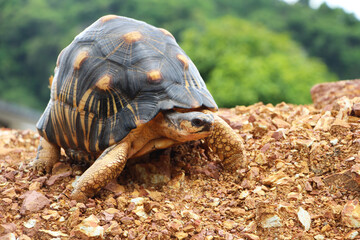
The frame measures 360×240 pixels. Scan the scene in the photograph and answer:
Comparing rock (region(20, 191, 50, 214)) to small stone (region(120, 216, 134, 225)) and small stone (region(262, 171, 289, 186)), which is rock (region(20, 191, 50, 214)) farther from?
small stone (region(262, 171, 289, 186))

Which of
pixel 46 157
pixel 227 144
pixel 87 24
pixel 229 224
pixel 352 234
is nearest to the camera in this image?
pixel 352 234

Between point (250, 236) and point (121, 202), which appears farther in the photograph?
point (121, 202)

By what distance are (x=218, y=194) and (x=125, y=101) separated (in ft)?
2.99

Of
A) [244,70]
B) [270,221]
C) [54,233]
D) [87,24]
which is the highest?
[270,221]

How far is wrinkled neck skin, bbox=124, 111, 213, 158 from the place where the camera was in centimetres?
253

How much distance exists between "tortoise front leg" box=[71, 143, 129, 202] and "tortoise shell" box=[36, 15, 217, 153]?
116mm

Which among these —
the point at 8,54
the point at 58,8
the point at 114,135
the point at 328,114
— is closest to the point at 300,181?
the point at 328,114

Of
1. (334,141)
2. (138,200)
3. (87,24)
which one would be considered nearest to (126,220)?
(138,200)

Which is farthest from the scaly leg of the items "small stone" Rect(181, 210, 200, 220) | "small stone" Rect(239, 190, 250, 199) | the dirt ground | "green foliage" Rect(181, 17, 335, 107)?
"green foliage" Rect(181, 17, 335, 107)

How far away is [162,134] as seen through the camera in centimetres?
271

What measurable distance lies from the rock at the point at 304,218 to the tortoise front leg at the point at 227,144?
707 millimetres

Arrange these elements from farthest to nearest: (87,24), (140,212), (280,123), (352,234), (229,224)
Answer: (87,24)
(280,123)
(140,212)
(229,224)
(352,234)

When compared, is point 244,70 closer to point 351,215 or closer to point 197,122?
point 197,122

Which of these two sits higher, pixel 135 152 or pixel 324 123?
pixel 324 123
